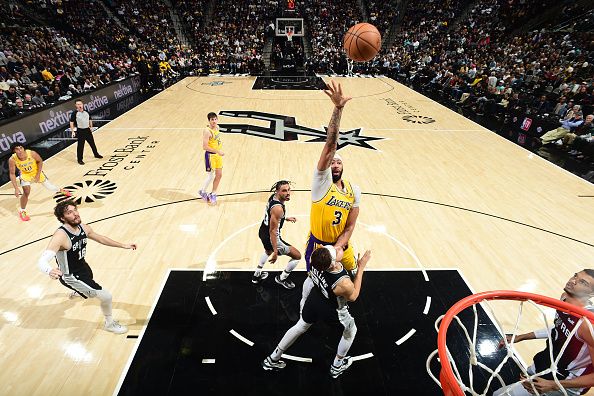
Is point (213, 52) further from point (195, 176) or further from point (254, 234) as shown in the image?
point (254, 234)

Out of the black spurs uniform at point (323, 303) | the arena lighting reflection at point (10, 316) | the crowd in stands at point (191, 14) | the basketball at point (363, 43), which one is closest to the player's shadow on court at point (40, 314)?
the arena lighting reflection at point (10, 316)

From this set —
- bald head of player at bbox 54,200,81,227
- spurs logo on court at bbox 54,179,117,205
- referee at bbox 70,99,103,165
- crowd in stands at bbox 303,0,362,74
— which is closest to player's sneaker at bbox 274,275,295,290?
bald head of player at bbox 54,200,81,227

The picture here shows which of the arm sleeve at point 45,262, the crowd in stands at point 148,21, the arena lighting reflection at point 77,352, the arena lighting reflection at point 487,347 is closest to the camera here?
the arm sleeve at point 45,262

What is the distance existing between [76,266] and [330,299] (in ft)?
8.63

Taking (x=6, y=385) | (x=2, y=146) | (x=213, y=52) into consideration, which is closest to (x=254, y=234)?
(x=6, y=385)

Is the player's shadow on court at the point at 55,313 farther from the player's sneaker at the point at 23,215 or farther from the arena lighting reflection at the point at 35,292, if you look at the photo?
the player's sneaker at the point at 23,215

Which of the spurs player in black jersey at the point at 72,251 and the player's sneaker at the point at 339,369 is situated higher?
the spurs player in black jersey at the point at 72,251

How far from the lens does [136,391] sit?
3686mm

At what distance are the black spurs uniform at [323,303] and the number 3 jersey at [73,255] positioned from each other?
2364 mm

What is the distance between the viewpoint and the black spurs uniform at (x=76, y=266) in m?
3.80

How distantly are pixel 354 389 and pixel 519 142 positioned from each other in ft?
35.3

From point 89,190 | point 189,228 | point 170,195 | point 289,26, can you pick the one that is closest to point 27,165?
point 89,190

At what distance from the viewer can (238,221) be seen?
686cm

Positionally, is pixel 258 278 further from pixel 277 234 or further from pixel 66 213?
pixel 66 213
